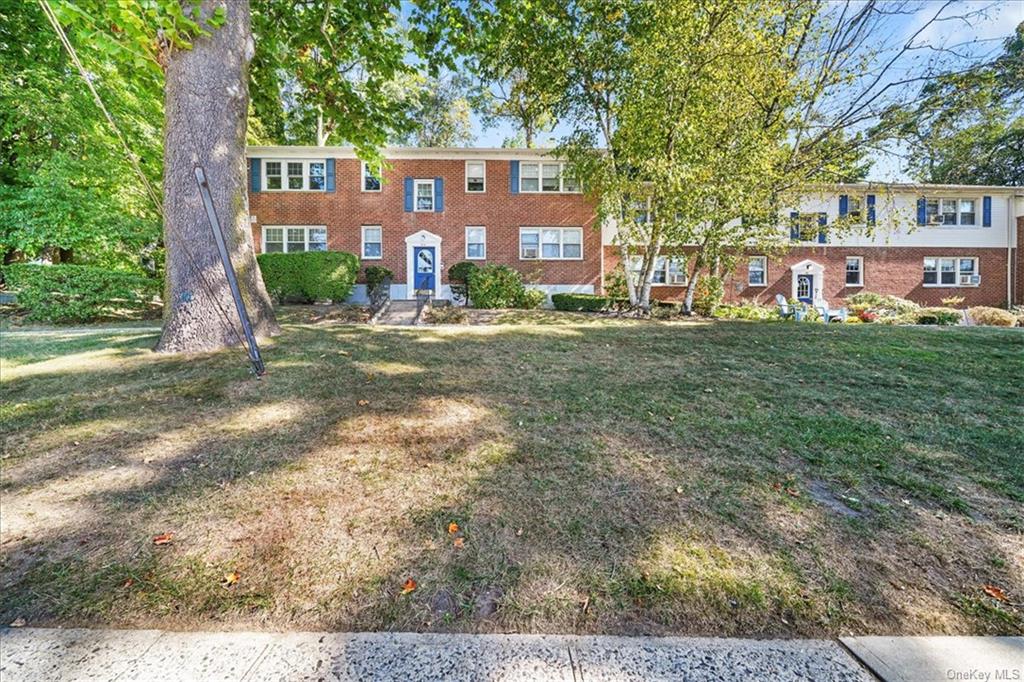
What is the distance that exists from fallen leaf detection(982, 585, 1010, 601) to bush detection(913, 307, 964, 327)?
16.1m

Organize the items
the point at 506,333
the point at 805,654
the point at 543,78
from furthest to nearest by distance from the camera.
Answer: the point at 543,78 < the point at 506,333 < the point at 805,654

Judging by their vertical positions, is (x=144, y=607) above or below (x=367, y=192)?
below

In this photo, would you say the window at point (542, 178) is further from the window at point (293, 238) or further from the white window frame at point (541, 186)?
the window at point (293, 238)

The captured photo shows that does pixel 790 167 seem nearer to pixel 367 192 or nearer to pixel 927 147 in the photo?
pixel 927 147

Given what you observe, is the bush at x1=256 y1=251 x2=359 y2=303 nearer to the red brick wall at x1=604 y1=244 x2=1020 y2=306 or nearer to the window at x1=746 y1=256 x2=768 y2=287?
the red brick wall at x1=604 y1=244 x2=1020 y2=306

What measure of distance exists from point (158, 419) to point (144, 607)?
236 centimetres

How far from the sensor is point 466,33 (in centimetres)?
905

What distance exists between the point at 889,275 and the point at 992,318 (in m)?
6.38

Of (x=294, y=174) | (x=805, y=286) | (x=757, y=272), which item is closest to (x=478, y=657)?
(x=294, y=174)

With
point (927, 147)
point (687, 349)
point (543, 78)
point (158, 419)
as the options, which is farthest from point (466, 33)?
point (927, 147)

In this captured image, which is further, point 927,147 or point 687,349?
point 927,147

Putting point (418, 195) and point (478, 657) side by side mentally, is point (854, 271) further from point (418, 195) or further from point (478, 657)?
point (478, 657)

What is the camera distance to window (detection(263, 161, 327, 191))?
58.3 feet

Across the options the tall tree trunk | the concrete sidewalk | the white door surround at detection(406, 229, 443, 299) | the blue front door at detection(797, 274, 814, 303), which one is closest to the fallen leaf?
the concrete sidewalk
